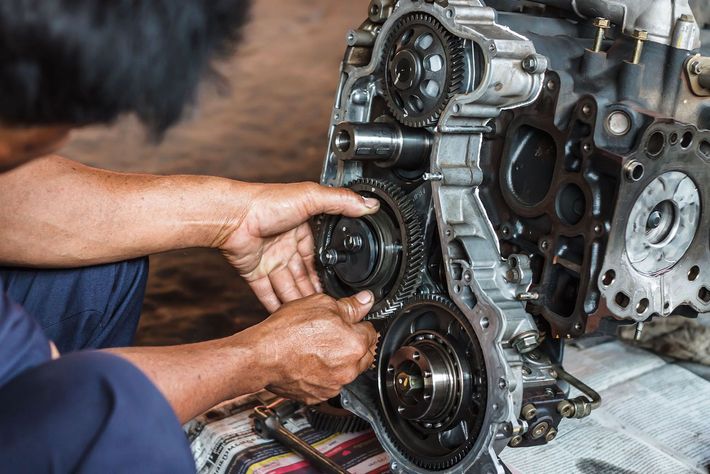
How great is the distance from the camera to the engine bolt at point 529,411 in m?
1.83

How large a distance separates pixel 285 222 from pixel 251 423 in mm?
614

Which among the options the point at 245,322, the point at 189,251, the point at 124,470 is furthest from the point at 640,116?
the point at 189,251

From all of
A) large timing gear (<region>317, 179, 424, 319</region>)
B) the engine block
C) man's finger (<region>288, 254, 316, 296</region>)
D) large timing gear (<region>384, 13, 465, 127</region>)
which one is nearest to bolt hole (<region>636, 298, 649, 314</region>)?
the engine block

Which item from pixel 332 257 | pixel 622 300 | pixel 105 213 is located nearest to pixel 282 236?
pixel 332 257

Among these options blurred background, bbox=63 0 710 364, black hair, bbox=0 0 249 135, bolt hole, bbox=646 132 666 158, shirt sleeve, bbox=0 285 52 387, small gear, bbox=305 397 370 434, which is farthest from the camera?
blurred background, bbox=63 0 710 364

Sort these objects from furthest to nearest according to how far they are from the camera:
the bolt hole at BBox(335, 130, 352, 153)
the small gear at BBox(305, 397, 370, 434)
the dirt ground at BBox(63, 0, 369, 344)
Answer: the dirt ground at BBox(63, 0, 369, 344)
the small gear at BBox(305, 397, 370, 434)
the bolt hole at BBox(335, 130, 352, 153)

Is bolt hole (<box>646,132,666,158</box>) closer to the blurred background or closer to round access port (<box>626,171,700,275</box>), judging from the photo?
round access port (<box>626,171,700,275</box>)

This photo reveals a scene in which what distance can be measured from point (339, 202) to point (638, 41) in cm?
76

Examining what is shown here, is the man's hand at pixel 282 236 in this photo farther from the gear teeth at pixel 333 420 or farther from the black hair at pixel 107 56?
the black hair at pixel 107 56

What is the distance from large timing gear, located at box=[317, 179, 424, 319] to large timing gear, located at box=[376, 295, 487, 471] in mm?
51

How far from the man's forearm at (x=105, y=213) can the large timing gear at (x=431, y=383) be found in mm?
527

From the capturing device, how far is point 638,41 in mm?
1893

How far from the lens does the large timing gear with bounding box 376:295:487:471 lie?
187 cm

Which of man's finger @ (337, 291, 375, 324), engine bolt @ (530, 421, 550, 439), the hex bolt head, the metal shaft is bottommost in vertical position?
the metal shaft
